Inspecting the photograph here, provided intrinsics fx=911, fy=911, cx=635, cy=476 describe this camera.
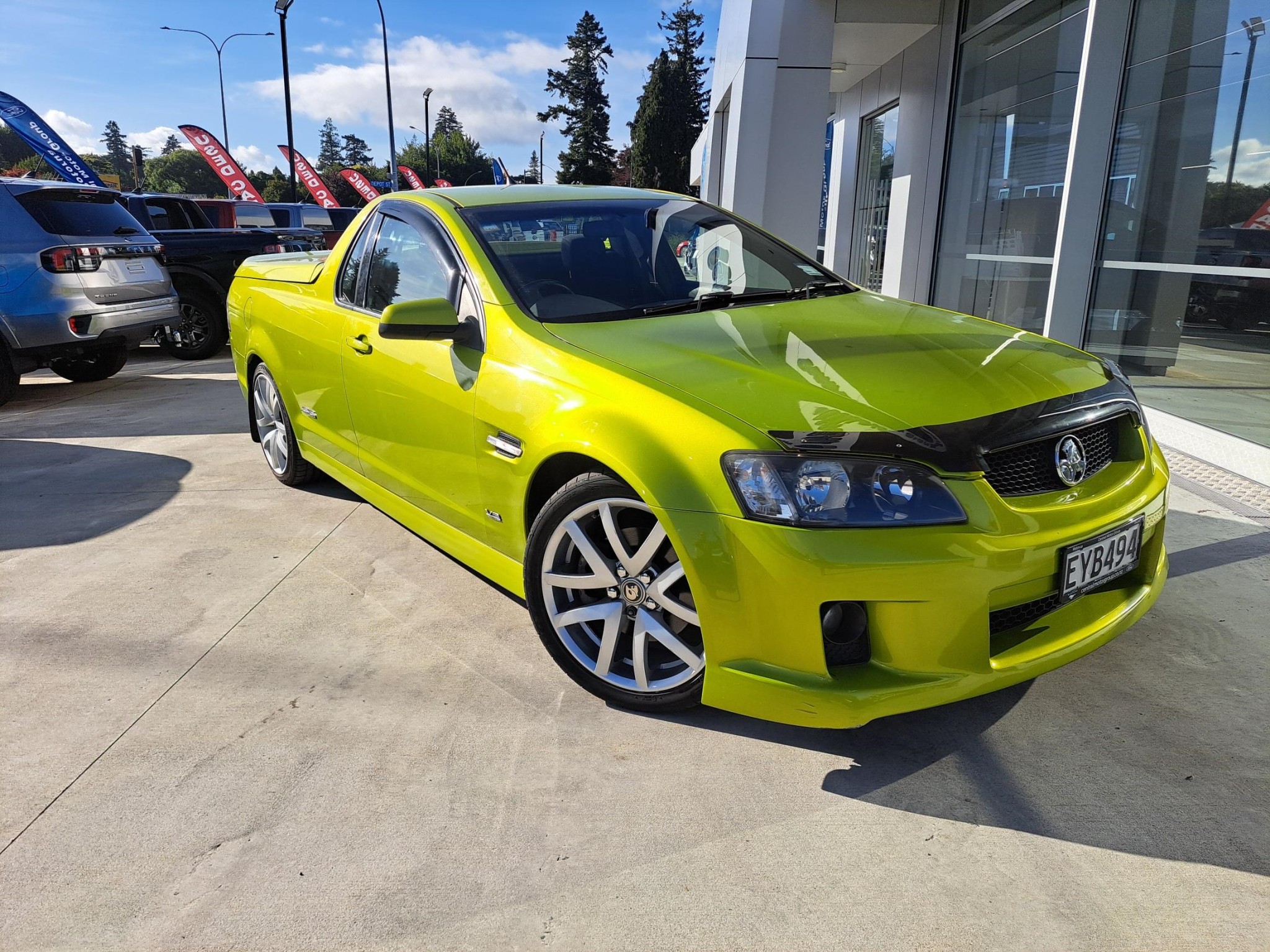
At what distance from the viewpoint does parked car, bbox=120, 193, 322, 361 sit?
9711mm

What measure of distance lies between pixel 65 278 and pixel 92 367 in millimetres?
1785

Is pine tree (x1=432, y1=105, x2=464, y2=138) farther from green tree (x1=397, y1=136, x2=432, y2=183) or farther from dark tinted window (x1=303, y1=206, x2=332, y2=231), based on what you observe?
dark tinted window (x1=303, y1=206, x2=332, y2=231)

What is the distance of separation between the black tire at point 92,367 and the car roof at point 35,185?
154 centimetres

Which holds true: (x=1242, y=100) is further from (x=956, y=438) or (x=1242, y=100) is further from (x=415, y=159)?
(x=415, y=159)

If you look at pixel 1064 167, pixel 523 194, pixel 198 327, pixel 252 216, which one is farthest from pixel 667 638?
pixel 252 216

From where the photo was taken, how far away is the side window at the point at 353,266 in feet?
12.7

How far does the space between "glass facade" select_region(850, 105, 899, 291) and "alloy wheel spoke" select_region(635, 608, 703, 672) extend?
11.0m

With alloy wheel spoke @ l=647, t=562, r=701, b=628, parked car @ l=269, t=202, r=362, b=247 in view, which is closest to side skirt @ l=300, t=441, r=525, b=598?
alloy wheel spoke @ l=647, t=562, r=701, b=628

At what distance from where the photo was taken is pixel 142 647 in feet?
10.3

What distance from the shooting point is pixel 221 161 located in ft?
89.1

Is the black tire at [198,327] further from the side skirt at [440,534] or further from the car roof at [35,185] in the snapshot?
the side skirt at [440,534]

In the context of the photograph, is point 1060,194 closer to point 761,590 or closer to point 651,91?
point 761,590

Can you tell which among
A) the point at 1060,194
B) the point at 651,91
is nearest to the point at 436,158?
the point at 651,91

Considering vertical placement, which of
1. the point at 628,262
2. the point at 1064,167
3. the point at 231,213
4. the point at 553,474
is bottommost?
the point at 553,474
